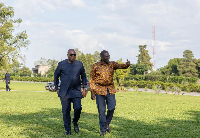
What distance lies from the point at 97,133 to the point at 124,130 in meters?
0.90

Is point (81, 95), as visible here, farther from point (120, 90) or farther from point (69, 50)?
point (120, 90)

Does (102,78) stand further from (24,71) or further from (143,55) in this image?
(24,71)

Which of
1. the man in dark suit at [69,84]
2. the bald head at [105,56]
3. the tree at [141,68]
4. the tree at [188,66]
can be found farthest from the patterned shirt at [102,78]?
the tree at [141,68]

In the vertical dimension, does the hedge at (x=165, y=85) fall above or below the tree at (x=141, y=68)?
below

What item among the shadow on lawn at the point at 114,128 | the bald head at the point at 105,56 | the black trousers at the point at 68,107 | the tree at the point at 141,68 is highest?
the tree at the point at 141,68

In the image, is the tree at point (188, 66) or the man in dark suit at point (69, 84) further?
the tree at point (188, 66)

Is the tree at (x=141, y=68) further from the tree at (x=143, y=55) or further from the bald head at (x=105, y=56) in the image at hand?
the bald head at (x=105, y=56)

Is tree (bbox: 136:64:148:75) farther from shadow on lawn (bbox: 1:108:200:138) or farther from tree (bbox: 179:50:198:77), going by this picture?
shadow on lawn (bbox: 1:108:200:138)

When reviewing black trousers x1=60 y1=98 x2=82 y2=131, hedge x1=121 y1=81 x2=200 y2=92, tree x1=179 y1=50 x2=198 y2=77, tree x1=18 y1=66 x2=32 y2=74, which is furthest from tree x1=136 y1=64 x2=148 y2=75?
black trousers x1=60 y1=98 x2=82 y2=131

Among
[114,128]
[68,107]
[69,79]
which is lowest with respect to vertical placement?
[114,128]

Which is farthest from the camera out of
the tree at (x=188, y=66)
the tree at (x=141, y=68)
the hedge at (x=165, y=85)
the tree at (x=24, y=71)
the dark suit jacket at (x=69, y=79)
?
the tree at (x=24, y=71)

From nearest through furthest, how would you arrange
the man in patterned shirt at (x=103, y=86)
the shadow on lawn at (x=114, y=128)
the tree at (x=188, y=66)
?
the man in patterned shirt at (x=103, y=86) < the shadow on lawn at (x=114, y=128) < the tree at (x=188, y=66)

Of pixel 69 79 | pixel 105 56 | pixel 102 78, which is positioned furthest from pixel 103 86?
pixel 69 79

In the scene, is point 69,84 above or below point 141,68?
below
